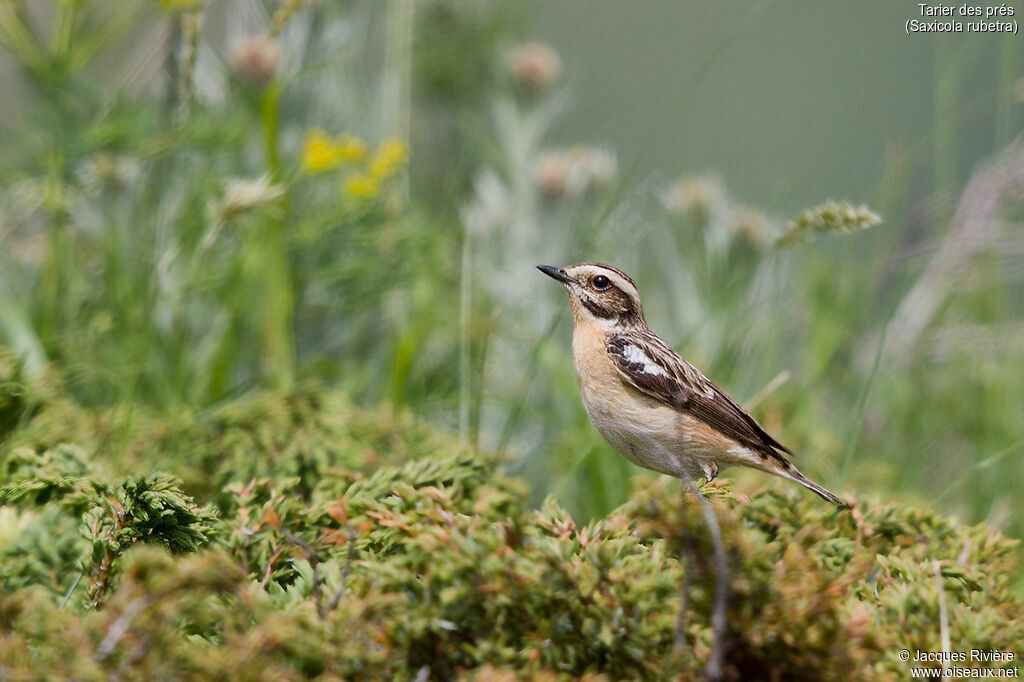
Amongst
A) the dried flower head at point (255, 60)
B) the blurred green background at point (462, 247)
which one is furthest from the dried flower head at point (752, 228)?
the dried flower head at point (255, 60)

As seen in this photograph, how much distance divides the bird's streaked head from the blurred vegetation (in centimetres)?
17

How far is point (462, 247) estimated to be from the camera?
577 cm

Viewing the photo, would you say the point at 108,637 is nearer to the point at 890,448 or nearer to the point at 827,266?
the point at 890,448

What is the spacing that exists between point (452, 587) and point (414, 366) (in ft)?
10.5

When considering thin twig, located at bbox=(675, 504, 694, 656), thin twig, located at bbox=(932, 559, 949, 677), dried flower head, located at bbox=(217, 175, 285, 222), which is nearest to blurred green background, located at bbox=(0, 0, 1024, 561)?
dried flower head, located at bbox=(217, 175, 285, 222)

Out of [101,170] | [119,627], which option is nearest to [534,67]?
[101,170]

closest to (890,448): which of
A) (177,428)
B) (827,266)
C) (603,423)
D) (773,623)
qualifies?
(827,266)

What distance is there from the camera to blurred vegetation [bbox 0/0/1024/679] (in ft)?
5.90

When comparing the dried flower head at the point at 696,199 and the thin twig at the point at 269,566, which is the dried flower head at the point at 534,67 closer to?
the dried flower head at the point at 696,199

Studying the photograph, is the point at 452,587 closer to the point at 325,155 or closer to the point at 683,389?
the point at 683,389

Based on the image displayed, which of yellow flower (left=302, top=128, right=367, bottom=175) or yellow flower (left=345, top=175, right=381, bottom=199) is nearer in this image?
yellow flower (left=302, top=128, right=367, bottom=175)

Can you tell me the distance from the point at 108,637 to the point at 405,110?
484 cm

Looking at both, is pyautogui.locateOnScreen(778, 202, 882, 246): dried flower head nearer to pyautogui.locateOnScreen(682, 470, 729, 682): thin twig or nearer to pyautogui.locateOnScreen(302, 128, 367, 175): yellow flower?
pyautogui.locateOnScreen(682, 470, 729, 682): thin twig

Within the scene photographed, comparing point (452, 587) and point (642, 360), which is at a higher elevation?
point (452, 587)
